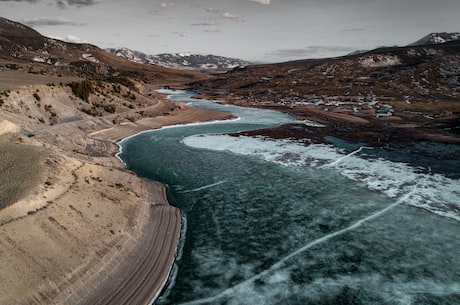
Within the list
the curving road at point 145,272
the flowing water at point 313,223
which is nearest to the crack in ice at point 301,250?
the flowing water at point 313,223

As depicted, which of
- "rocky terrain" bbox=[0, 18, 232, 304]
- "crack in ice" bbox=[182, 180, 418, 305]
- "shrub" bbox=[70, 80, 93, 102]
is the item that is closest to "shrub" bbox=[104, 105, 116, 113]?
"shrub" bbox=[70, 80, 93, 102]

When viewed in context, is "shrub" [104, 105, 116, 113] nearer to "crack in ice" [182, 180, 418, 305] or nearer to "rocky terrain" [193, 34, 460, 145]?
"rocky terrain" [193, 34, 460, 145]

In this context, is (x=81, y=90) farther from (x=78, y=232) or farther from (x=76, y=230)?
(x=78, y=232)

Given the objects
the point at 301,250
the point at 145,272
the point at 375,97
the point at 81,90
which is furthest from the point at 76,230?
the point at 375,97

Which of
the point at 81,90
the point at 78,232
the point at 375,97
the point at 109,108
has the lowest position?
the point at 78,232

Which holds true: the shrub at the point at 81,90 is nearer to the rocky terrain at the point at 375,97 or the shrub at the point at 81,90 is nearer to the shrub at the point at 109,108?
the shrub at the point at 109,108
